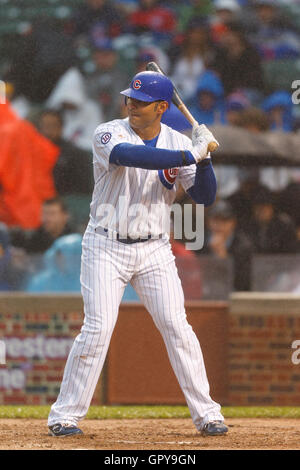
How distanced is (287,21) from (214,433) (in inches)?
275

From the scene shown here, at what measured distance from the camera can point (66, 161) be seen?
9531mm

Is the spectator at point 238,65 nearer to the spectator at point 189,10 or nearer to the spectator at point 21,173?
the spectator at point 189,10

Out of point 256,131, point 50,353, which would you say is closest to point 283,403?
point 50,353

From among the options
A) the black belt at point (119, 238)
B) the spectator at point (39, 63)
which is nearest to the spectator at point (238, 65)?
the spectator at point (39, 63)

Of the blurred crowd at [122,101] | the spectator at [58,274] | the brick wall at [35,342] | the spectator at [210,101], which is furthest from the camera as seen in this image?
the spectator at [210,101]

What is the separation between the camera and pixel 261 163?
9.24m

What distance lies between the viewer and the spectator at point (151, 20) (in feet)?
35.7

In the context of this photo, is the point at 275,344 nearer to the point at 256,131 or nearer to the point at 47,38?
the point at 256,131

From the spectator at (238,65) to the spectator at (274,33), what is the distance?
0.35 meters

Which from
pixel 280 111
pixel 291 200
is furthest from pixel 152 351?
pixel 280 111

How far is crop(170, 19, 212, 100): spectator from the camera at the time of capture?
34.1 feet

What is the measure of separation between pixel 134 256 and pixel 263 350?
273 cm

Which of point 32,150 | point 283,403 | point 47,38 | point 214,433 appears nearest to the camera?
point 214,433

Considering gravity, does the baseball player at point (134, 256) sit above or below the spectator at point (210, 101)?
below
